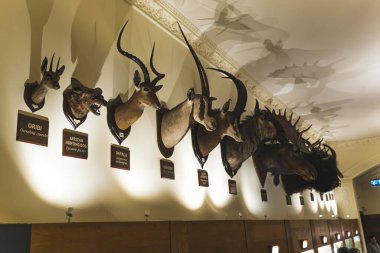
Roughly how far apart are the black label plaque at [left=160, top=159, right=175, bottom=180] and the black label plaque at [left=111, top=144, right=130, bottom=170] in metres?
Result: 0.48

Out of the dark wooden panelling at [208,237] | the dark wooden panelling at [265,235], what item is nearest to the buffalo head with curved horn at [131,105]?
the dark wooden panelling at [208,237]

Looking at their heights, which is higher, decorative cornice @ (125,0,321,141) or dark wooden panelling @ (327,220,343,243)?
decorative cornice @ (125,0,321,141)

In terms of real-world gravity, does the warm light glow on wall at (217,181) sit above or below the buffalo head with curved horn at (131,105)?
below

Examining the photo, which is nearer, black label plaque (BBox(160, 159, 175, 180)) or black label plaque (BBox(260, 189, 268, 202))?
black label plaque (BBox(160, 159, 175, 180))

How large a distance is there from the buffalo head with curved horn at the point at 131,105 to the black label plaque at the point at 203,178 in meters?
1.22

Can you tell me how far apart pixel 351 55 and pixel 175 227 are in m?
4.07

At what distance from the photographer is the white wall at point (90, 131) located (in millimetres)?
2090

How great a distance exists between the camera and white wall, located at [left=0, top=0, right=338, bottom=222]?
209 centimetres

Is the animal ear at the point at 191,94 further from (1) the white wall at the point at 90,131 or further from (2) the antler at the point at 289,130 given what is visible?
(2) the antler at the point at 289,130

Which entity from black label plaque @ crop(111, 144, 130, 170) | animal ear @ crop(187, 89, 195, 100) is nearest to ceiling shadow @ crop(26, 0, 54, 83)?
black label plaque @ crop(111, 144, 130, 170)

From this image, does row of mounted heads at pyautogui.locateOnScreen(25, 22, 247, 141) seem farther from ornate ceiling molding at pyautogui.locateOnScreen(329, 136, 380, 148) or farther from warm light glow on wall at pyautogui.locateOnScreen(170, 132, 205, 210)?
ornate ceiling molding at pyautogui.locateOnScreen(329, 136, 380, 148)

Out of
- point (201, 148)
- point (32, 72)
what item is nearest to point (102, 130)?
point (32, 72)

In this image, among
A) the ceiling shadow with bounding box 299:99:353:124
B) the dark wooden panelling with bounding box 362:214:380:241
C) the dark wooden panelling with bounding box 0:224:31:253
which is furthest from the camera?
the dark wooden panelling with bounding box 362:214:380:241

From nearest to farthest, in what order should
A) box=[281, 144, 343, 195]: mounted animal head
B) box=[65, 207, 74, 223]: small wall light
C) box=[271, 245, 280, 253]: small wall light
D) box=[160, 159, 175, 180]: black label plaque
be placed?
box=[65, 207, 74, 223]: small wall light, box=[160, 159, 175, 180]: black label plaque, box=[271, 245, 280, 253]: small wall light, box=[281, 144, 343, 195]: mounted animal head
